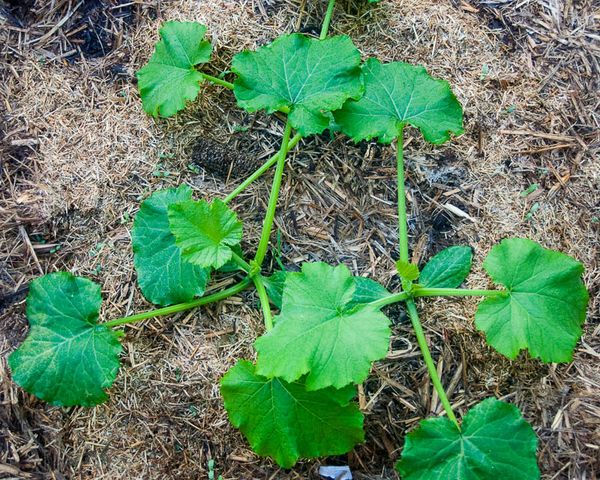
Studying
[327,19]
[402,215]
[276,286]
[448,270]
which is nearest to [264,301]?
[276,286]

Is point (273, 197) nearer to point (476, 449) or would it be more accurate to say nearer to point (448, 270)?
point (448, 270)

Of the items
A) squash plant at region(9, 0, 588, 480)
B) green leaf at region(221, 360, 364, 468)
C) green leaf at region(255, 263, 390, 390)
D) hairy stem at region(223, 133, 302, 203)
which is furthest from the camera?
hairy stem at region(223, 133, 302, 203)

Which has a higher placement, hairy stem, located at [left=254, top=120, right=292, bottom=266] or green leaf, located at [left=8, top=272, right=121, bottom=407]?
hairy stem, located at [left=254, top=120, right=292, bottom=266]

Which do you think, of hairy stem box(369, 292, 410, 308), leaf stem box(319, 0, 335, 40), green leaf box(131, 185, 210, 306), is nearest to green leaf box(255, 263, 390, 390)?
hairy stem box(369, 292, 410, 308)

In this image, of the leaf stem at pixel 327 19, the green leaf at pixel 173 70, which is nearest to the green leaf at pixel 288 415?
the green leaf at pixel 173 70

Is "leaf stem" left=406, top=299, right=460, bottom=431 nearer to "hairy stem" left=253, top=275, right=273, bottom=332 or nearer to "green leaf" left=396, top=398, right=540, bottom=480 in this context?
"green leaf" left=396, top=398, right=540, bottom=480

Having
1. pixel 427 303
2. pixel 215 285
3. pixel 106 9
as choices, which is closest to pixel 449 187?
pixel 427 303
